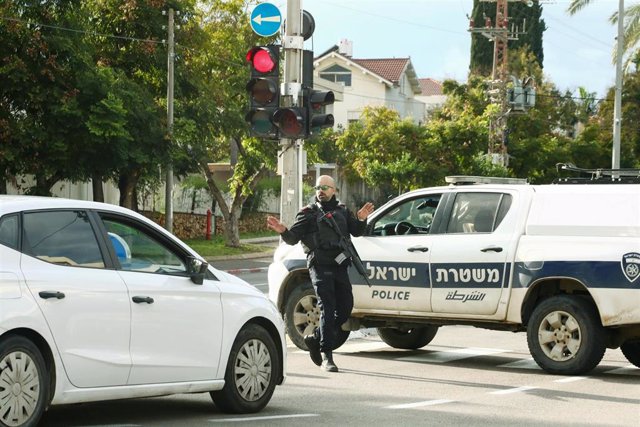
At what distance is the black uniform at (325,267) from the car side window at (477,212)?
1.50 meters

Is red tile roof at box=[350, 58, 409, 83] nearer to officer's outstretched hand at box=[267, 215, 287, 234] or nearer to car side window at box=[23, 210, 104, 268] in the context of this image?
officer's outstretched hand at box=[267, 215, 287, 234]

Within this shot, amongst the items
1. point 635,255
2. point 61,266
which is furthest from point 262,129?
point 61,266

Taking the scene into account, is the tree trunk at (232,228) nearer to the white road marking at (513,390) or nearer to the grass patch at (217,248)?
the grass patch at (217,248)

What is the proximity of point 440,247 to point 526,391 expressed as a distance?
2439 millimetres

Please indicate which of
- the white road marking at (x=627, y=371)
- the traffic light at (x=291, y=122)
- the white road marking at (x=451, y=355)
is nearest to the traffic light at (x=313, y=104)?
the traffic light at (x=291, y=122)

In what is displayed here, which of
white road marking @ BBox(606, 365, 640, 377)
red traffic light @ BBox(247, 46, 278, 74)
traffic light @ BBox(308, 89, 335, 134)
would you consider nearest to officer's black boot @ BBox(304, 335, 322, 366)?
white road marking @ BBox(606, 365, 640, 377)

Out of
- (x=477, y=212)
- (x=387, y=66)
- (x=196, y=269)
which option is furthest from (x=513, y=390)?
(x=387, y=66)

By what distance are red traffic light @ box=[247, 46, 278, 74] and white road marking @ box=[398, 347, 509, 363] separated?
3.72m

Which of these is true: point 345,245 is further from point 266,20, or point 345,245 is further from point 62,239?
point 62,239

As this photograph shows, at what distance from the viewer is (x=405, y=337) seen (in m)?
15.0

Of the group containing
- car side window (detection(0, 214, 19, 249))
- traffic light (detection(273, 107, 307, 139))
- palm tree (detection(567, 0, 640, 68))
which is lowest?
car side window (detection(0, 214, 19, 249))

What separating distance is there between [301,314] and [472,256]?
224 cm

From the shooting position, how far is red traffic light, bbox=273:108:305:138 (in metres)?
14.9

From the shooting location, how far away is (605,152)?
6438 centimetres
